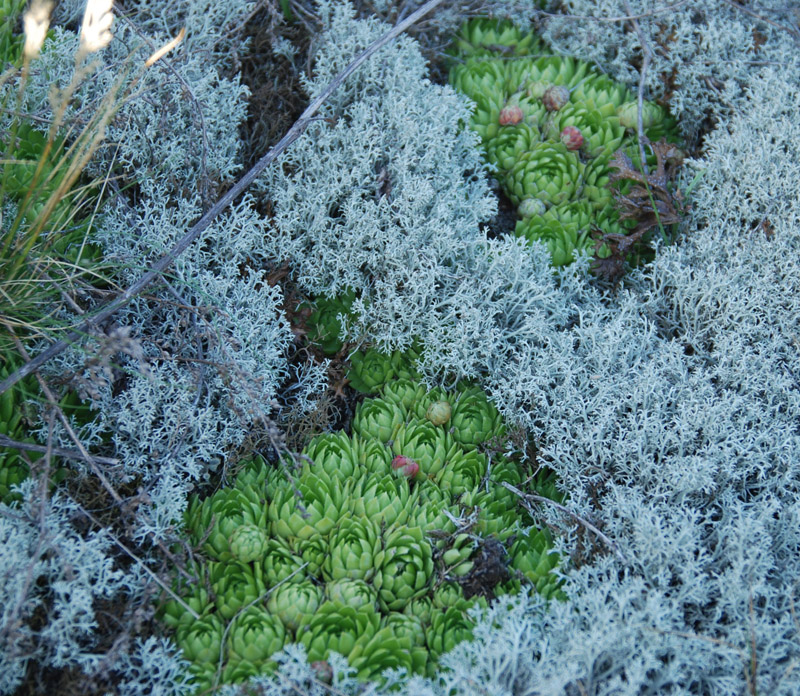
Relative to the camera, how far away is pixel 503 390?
7.86ft

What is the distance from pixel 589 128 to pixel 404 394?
1507 mm

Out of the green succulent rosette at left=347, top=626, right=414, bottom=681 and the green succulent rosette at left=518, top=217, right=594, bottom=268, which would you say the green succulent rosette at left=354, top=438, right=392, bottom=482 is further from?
the green succulent rosette at left=518, top=217, right=594, bottom=268

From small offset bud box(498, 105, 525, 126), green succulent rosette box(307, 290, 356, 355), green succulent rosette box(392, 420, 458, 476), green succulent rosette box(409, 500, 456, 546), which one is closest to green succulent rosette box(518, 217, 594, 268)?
small offset bud box(498, 105, 525, 126)

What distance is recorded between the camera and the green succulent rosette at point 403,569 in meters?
1.95

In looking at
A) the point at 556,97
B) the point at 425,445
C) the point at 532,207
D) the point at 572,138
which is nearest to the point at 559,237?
the point at 532,207

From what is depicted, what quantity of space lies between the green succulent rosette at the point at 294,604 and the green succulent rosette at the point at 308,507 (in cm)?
17

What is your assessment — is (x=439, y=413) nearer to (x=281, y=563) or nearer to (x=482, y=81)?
(x=281, y=563)

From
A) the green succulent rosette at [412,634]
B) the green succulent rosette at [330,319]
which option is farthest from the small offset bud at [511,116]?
the green succulent rosette at [412,634]

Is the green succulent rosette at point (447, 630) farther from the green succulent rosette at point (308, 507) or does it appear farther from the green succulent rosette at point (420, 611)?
the green succulent rosette at point (308, 507)

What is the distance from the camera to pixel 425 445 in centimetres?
228

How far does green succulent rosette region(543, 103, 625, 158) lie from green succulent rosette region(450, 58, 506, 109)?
0.87 feet

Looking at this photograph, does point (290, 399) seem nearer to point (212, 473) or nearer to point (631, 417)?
point (212, 473)

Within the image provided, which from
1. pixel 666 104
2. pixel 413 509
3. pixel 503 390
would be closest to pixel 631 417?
pixel 503 390

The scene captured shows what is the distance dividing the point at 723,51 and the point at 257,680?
3.16m
